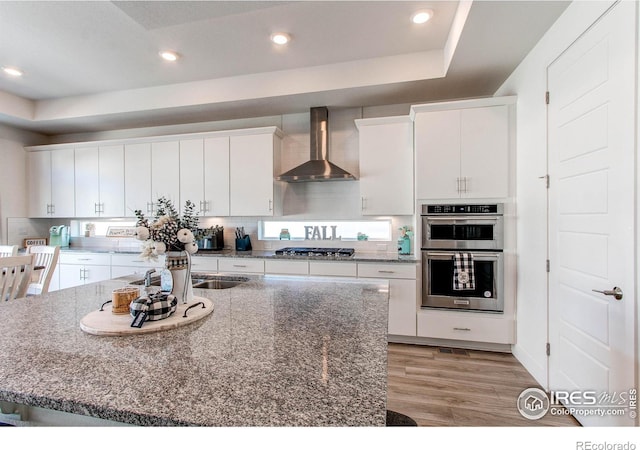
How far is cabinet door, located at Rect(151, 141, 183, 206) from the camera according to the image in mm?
3805

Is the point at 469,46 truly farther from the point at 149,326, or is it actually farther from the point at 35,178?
the point at 35,178

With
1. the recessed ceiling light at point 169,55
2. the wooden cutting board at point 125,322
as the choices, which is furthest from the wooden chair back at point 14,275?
the recessed ceiling light at point 169,55

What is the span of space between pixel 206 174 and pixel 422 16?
2799 mm

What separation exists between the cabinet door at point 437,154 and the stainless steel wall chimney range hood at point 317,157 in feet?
2.54

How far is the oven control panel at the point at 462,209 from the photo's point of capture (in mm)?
2771

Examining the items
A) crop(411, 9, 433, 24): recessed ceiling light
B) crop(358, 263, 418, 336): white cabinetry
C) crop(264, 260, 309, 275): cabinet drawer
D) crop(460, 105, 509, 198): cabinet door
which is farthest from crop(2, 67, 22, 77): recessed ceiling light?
crop(460, 105, 509, 198): cabinet door

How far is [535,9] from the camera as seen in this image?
1.85 metres

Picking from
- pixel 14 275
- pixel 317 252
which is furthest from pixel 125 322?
pixel 317 252

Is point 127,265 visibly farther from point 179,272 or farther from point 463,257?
point 463,257

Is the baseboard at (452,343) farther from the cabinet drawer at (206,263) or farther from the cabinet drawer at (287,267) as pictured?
the cabinet drawer at (206,263)

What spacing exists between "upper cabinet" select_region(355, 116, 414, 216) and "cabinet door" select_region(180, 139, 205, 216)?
199 cm

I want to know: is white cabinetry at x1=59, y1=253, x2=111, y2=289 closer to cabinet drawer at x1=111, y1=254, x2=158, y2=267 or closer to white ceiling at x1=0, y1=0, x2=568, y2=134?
cabinet drawer at x1=111, y1=254, x2=158, y2=267
